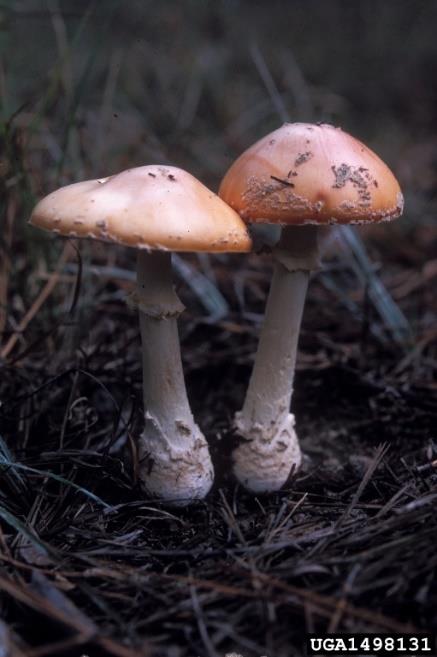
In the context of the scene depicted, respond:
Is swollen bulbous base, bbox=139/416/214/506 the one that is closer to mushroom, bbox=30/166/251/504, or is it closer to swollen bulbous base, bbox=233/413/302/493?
mushroom, bbox=30/166/251/504

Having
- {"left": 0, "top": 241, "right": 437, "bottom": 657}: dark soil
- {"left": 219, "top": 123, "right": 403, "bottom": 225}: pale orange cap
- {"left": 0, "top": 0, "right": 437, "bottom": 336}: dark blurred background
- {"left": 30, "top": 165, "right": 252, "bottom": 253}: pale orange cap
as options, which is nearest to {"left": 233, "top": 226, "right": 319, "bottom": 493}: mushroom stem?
{"left": 0, "top": 241, "right": 437, "bottom": 657}: dark soil

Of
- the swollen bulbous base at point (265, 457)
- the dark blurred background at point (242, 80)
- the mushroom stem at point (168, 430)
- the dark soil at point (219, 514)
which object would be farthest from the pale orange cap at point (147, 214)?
the dark blurred background at point (242, 80)

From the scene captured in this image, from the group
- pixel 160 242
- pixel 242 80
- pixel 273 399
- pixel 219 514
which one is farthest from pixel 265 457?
pixel 242 80

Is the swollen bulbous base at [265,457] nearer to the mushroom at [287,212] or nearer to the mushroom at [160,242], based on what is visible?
the mushroom at [287,212]

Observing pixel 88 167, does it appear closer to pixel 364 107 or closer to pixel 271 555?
pixel 271 555

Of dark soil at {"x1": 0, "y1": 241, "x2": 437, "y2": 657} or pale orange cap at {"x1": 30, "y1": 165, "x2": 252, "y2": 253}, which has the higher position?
pale orange cap at {"x1": 30, "y1": 165, "x2": 252, "y2": 253}

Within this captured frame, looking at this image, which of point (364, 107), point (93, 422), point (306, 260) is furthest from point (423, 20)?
point (93, 422)
